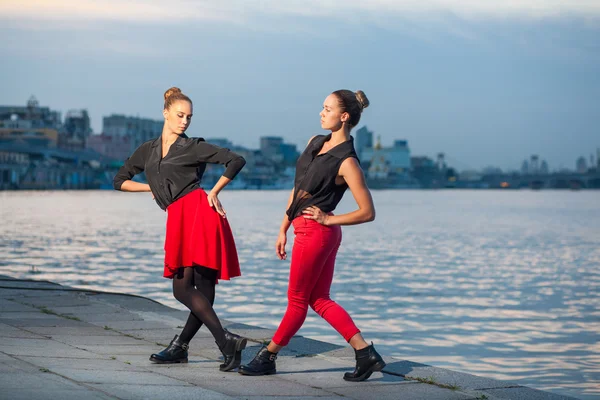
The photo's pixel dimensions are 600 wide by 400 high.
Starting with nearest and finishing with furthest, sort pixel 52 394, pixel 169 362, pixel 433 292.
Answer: pixel 52 394
pixel 169 362
pixel 433 292

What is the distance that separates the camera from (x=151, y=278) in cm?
1984

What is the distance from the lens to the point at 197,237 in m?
6.06

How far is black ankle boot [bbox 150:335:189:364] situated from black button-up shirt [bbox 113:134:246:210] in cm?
86

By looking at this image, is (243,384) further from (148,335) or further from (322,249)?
(148,335)

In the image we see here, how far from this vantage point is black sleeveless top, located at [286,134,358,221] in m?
5.75

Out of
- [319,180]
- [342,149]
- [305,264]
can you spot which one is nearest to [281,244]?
[305,264]

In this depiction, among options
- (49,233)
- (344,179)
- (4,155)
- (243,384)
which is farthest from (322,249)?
(4,155)

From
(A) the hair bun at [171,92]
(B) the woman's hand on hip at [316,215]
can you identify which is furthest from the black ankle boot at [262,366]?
(A) the hair bun at [171,92]

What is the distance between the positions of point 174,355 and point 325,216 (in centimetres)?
141

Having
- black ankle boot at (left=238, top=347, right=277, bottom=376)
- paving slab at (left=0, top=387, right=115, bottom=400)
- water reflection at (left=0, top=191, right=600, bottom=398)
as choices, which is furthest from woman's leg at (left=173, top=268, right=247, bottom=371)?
water reflection at (left=0, top=191, right=600, bottom=398)

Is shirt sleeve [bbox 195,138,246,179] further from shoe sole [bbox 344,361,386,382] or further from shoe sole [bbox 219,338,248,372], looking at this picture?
shoe sole [bbox 344,361,386,382]

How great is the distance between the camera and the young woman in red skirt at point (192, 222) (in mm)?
6082

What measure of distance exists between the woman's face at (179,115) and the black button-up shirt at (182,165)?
0.25 feet

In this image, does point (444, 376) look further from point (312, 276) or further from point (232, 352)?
point (232, 352)
